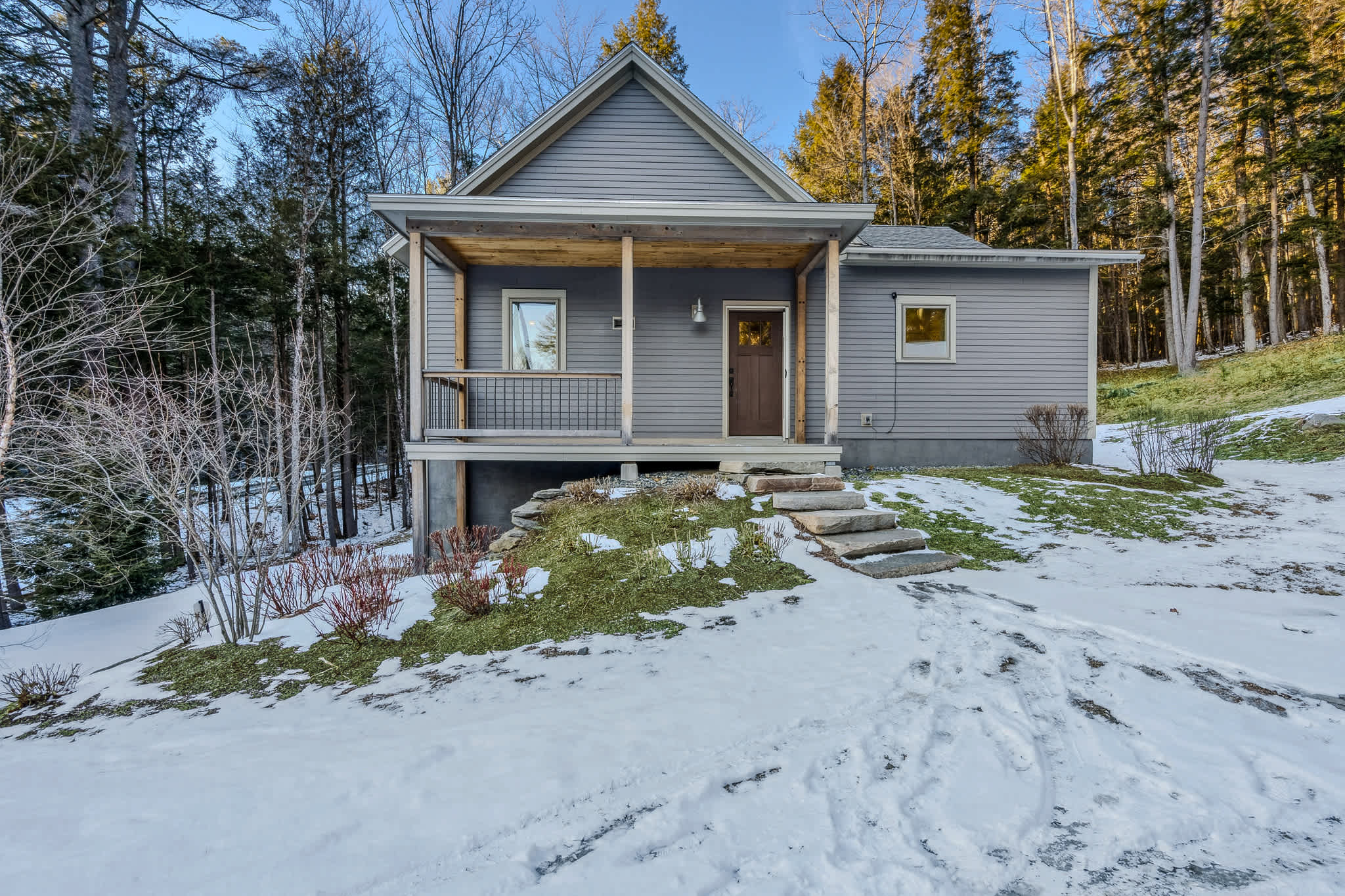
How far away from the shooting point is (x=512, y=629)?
337cm

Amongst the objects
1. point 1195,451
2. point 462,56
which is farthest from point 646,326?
point 462,56

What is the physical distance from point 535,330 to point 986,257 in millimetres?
7234

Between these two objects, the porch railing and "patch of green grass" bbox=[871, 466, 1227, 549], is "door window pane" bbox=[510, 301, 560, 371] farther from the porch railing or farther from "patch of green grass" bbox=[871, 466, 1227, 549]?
"patch of green grass" bbox=[871, 466, 1227, 549]

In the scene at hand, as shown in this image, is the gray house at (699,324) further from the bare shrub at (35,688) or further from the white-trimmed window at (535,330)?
the bare shrub at (35,688)

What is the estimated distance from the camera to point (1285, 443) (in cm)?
866

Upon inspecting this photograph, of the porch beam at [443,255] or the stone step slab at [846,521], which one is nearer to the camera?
the stone step slab at [846,521]

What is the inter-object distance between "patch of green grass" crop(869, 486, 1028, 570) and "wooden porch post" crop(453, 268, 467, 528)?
5.56 meters

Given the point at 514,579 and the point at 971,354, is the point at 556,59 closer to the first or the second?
the point at 971,354

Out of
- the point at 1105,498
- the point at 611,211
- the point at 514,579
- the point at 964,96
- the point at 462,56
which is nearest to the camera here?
the point at 514,579

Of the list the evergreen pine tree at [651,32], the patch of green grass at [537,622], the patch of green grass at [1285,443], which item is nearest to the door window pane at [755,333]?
the patch of green grass at [537,622]

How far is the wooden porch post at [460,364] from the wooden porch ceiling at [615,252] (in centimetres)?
44

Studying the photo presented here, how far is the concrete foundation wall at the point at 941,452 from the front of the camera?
8.84 m

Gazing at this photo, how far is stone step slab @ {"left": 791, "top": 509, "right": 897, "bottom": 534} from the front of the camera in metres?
4.74

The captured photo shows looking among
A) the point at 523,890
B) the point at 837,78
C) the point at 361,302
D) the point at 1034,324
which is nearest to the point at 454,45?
the point at 361,302
